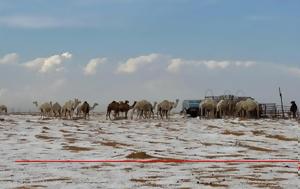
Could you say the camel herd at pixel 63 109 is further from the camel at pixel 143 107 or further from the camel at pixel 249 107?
the camel at pixel 249 107

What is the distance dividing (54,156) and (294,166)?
7.89 metres

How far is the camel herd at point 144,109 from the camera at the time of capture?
49094mm

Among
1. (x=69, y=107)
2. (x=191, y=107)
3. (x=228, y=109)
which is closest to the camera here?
(x=69, y=107)

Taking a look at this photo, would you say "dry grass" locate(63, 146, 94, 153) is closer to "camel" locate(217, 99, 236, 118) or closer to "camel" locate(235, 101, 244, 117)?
"camel" locate(217, 99, 236, 118)

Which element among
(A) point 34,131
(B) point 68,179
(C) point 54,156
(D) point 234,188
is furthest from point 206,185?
(A) point 34,131

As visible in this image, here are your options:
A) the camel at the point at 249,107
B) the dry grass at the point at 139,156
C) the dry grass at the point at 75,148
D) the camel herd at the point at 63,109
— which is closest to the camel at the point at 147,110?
the camel herd at the point at 63,109

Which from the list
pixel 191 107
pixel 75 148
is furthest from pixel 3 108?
pixel 75 148

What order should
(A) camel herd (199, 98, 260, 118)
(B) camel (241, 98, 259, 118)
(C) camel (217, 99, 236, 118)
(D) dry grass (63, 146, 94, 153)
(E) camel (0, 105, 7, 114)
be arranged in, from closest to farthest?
1. (D) dry grass (63, 146, 94, 153)
2. (B) camel (241, 98, 259, 118)
3. (A) camel herd (199, 98, 260, 118)
4. (C) camel (217, 99, 236, 118)
5. (E) camel (0, 105, 7, 114)

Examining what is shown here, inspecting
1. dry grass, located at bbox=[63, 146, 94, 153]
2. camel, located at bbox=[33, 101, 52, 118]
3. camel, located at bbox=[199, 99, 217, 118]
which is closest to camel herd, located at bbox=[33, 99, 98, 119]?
camel, located at bbox=[33, 101, 52, 118]

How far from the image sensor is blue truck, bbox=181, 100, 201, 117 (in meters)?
58.0

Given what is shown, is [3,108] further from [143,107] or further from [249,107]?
[249,107]

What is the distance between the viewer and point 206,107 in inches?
2100

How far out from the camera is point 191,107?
59188 mm

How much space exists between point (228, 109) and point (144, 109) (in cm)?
995
